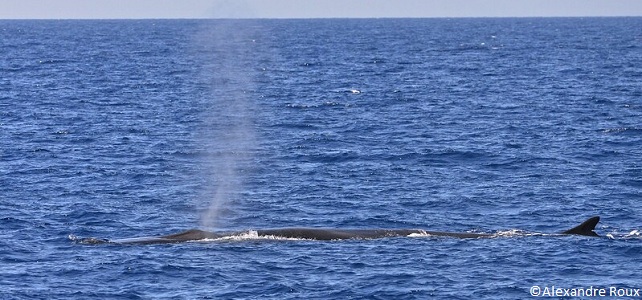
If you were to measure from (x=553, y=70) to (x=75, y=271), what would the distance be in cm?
9066

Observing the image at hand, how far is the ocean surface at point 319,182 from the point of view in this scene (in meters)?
30.6

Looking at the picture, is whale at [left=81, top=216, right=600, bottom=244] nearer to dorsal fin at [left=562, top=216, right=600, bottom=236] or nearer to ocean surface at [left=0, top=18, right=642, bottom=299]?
dorsal fin at [left=562, top=216, right=600, bottom=236]

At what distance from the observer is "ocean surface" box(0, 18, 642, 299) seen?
101ft

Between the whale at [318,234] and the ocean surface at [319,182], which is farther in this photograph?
the whale at [318,234]

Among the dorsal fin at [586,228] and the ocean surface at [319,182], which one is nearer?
the ocean surface at [319,182]

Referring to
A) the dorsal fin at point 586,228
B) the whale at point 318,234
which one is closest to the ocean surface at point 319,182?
the dorsal fin at point 586,228

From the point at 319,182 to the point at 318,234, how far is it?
41.3 ft

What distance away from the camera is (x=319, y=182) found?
48375mm

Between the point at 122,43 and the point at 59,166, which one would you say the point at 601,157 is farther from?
the point at 122,43

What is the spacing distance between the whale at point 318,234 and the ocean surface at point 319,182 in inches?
18.3

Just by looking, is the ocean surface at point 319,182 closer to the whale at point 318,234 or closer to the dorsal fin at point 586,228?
the dorsal fin at point 586,228

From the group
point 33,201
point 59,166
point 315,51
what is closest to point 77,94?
Answer: point 59,166

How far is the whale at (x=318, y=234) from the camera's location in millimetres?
35219

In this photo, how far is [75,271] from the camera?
31.2 metres
